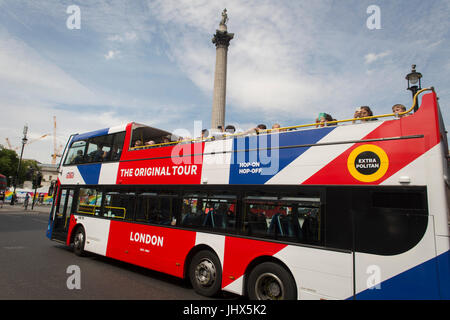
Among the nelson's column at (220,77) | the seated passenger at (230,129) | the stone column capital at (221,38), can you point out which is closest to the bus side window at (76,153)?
the seated passenger at (230,129)

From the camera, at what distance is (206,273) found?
19.4 ft

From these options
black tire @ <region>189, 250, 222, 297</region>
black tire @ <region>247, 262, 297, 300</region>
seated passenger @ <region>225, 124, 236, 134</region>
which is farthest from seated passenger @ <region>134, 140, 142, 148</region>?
black tire @ <region>247, 262, 297, 300</region>

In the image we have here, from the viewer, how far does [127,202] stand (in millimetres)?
7969

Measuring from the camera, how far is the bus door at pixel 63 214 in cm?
1013

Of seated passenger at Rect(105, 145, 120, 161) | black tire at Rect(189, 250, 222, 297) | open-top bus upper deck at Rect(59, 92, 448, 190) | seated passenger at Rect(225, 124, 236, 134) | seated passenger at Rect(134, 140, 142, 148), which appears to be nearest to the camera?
open-top bus upper deck at Rect(59, 92, 448, 190)

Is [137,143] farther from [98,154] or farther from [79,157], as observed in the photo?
[79,157]

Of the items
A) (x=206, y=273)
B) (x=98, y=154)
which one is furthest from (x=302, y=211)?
(x=98, y=154)

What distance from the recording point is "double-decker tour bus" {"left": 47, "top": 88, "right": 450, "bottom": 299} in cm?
384

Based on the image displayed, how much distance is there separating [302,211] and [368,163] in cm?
128

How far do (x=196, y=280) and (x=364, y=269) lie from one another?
3406 mm

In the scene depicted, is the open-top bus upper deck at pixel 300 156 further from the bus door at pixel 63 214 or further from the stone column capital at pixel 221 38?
the stone column capital at pixel 221 38

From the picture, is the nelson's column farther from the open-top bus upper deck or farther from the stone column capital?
the open-top bus upper deck

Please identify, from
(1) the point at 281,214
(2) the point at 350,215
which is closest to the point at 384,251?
(2) the point at 350,215

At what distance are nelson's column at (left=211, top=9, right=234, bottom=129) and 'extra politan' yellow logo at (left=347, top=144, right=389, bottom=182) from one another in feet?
92.1
